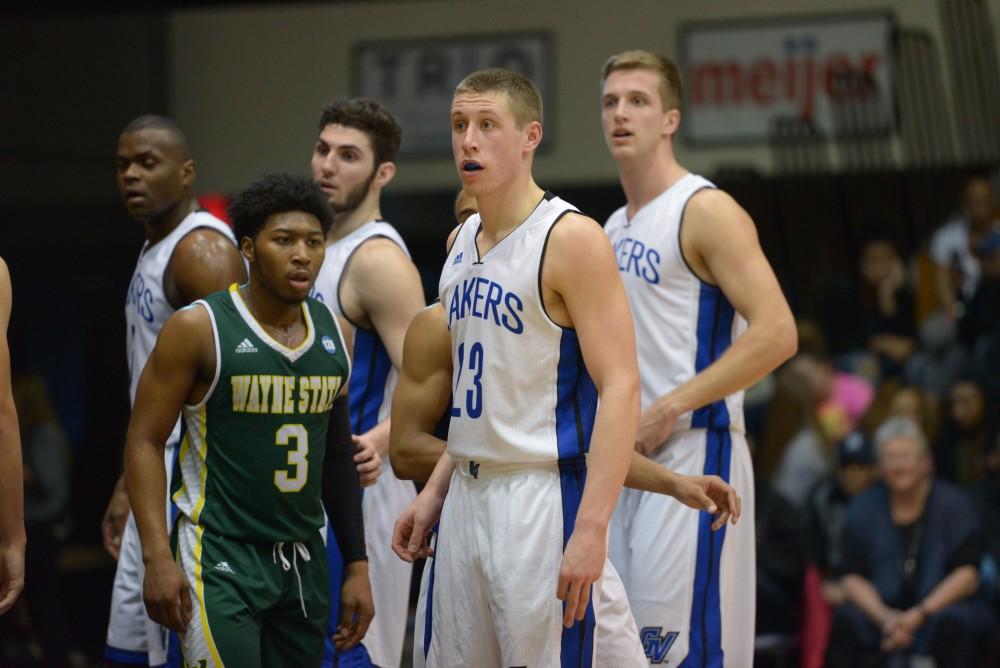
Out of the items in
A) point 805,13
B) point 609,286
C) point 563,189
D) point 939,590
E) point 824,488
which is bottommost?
point 939,590

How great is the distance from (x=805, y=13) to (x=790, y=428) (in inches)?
216

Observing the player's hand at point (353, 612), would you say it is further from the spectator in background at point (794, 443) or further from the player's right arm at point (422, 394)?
the spectator in background at point (794, 443)

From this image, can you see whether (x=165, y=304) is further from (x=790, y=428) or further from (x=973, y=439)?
(x=973, y=439)

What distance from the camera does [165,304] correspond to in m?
4.38

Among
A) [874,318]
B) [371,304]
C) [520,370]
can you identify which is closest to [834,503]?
[874,318]

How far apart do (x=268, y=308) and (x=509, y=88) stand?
33.2 inches

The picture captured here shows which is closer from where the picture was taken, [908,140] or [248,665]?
[248,665]

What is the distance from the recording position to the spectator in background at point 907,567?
7.11 meters

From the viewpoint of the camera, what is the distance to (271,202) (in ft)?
12.2

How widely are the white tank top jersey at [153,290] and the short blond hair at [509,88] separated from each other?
1271 mm

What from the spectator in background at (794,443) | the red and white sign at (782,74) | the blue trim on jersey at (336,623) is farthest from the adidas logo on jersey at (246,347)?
the red and white sign at (782,74)

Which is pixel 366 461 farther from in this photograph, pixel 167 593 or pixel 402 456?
pixel 167 593

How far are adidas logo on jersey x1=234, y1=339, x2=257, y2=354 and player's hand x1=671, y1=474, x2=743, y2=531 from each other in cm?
107

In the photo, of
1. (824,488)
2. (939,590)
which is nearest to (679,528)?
(939,590)
